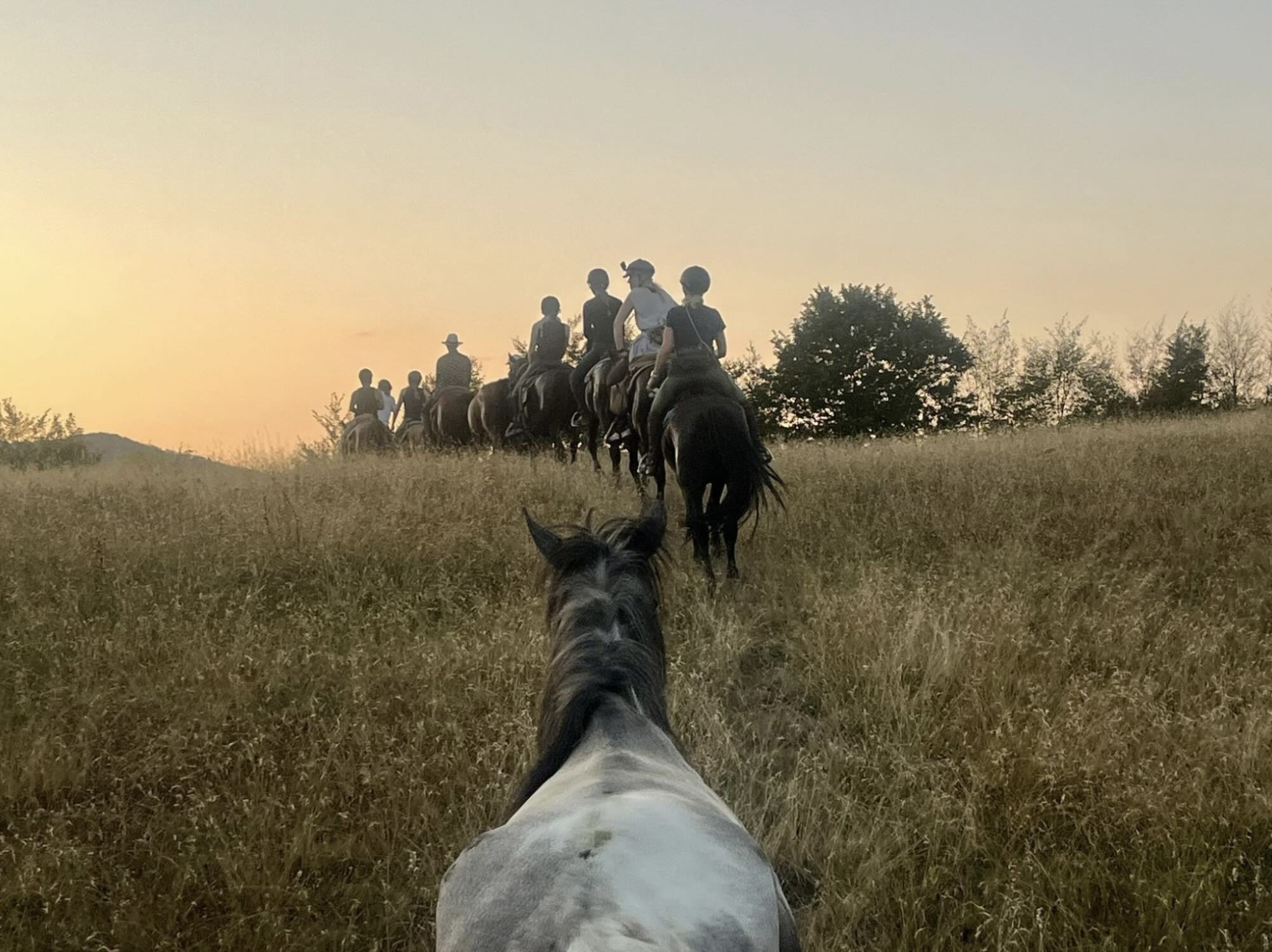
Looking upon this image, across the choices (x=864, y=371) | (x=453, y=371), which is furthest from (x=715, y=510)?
(x=864, y=371)

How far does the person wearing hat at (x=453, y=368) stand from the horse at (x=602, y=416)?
7.59 metres

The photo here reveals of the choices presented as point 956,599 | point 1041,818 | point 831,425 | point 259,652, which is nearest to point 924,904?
point 1041,818

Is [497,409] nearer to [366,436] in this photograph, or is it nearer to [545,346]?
[545,346]

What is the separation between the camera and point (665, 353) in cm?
821

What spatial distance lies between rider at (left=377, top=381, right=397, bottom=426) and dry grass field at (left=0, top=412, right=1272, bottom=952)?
1510 centimetres

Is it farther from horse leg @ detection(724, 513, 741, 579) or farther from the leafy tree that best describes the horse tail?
the leafy tree

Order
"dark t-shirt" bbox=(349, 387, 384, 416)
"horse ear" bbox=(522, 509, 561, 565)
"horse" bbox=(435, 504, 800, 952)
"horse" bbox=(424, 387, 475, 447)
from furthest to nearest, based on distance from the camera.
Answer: "dark t-shirt" bbox=(349, 387, 384, 416) < "horse" bbox=(424, 387, 475, 447) < "horse ear" bbox=(522, 509, 561, 565) < "horse" bbox=(435, 504, 800, 952)

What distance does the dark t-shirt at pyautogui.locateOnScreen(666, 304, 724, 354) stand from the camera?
313 inches

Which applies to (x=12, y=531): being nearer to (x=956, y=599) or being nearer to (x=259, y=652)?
(x=259, y=652)

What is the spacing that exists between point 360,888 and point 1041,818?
284 cm

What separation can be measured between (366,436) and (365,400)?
229 centimetres

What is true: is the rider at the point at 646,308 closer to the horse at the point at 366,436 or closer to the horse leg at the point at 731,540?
the horse leg at the point at 731,540

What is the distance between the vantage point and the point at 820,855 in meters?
3.75

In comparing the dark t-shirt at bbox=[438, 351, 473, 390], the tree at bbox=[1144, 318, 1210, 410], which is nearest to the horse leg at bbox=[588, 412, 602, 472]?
the dark t-shirt at bbox=[438, 351, 473, 390]
